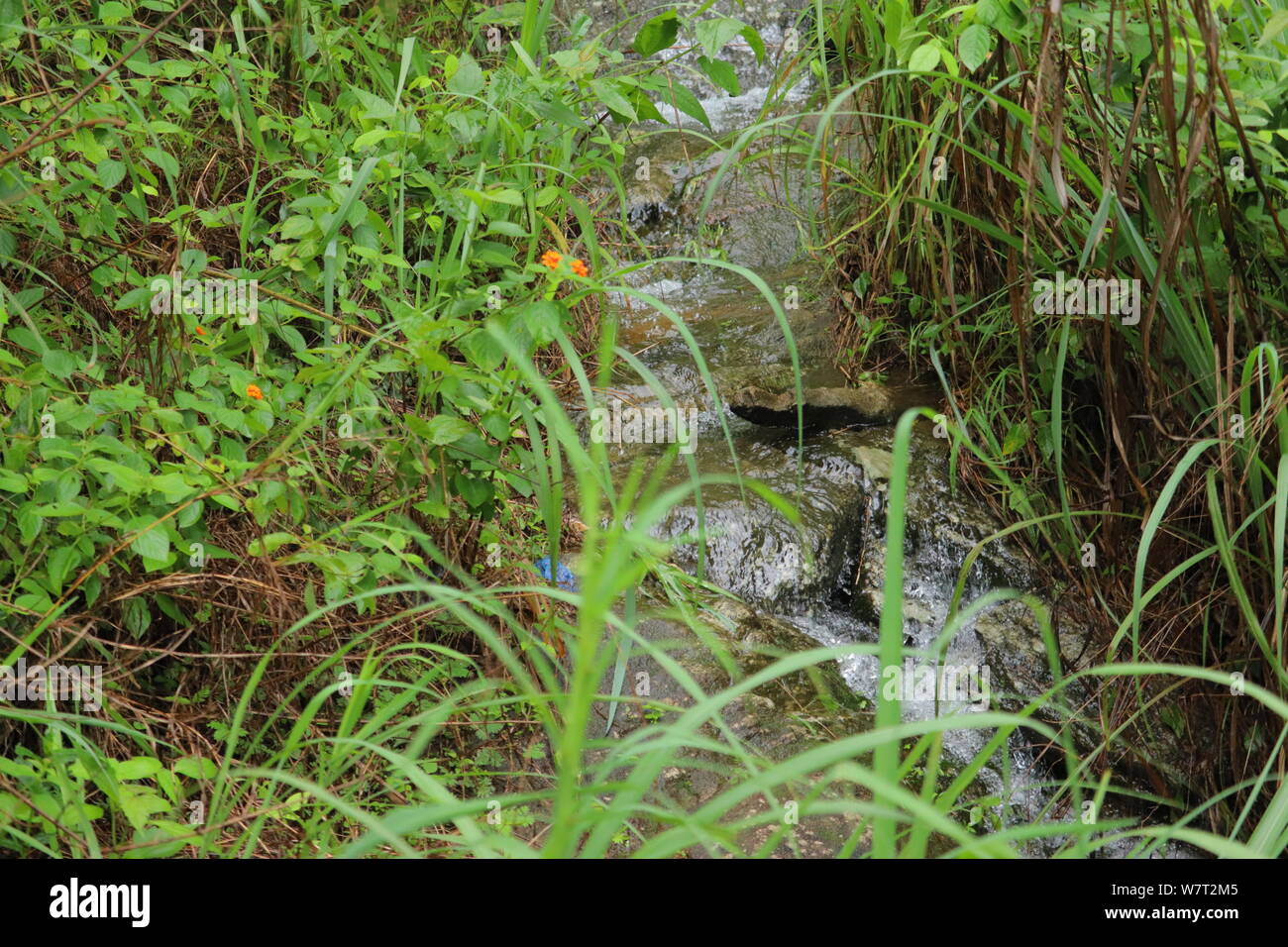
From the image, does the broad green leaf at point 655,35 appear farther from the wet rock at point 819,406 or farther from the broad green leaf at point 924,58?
the wet rock at point 819,406

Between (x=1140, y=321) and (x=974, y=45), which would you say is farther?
(x=1140, y=321)

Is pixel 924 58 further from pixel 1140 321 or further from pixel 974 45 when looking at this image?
pixel 1140 321

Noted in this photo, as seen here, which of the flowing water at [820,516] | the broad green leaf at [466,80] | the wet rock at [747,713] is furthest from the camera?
the flowing water at [820,516]

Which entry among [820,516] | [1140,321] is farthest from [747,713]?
[1140,321]

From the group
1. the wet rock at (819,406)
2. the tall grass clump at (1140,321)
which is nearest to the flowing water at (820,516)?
the wet rock at (819,406)

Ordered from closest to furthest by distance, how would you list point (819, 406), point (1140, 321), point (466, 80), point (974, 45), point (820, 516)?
1. point (974, 45)
2. point (466, 80)
3. point (1140, 321)
4. point (820, 516)
5. point (819, 406)

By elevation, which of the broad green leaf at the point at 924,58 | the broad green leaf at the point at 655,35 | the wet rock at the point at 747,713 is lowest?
the wet rock at the point at 747,713

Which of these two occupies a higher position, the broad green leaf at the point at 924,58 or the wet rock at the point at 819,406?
the broad green leaf at the point at 924,58

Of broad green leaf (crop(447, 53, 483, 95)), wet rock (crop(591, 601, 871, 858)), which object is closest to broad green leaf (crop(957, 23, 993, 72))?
broad green leaf (crop(447, 53, 483, 95))

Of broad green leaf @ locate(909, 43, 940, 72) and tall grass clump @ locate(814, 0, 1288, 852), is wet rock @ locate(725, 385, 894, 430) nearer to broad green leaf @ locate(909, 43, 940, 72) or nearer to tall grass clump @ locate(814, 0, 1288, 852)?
tall grass clump @ locate(814, 0, 1288, 852)

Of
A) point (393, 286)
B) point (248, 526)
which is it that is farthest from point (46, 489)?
point (393, 286)

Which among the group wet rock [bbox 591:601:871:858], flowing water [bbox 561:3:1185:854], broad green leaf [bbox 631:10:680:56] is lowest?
wet rock [bbox 591:601:871:858]

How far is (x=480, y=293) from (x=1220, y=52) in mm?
1608
